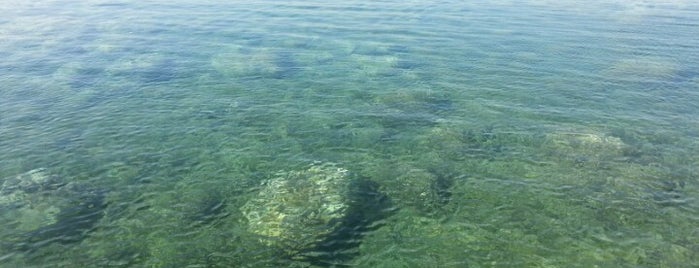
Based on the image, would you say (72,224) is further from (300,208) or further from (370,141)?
(370,141)

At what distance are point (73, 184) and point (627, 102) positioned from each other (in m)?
35.5

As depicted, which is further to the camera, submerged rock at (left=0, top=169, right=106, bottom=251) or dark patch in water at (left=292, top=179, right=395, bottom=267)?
submerged rock at (left=0, top=169, right=106, bottom=251)

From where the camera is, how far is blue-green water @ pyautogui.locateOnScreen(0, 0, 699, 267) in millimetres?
19734

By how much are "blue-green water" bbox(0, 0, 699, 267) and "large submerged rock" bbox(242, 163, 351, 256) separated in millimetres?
494

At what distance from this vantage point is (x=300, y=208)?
858 inches

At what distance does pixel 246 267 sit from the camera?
18484 mm

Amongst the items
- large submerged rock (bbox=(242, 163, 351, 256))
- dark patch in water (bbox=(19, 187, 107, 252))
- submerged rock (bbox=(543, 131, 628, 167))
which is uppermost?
submerged rock (bbox=(543, 131, 628, 167))

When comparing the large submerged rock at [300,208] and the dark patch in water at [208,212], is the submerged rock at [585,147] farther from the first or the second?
the dark patch in water at [208,212]

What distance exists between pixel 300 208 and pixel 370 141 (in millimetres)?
7996

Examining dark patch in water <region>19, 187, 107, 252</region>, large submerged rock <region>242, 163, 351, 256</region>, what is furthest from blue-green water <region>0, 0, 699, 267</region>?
large submerged rock <region>242, 163, 351, 256</region>

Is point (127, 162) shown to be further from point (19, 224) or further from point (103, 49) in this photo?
point (103, 49)

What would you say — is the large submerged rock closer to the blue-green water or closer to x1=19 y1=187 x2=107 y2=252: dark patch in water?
the blue-green water

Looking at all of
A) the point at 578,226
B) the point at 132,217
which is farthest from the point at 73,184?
the point at 578,226

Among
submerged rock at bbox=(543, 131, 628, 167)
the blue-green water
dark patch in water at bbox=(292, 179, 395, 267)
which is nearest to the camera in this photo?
dark patch in water at bbox=(292, 179, 395, 267)
